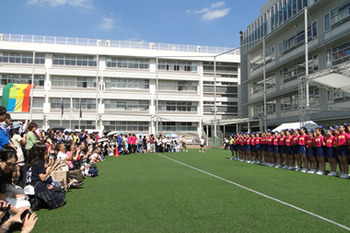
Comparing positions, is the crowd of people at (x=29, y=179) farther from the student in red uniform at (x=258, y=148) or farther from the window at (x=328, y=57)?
the window at (x=328, y=57)

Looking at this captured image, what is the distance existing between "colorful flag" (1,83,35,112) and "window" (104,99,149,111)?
24714mm

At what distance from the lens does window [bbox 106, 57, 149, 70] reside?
4944 centimetres

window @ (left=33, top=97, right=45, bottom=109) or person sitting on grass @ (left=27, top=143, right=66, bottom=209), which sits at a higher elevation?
window @ (left=33, top=97, right=45, bottom=109)

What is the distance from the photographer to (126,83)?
5012 centimetres

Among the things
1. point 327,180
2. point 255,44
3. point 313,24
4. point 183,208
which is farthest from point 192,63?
point 183,208

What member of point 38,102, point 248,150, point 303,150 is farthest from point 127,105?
point 303,150

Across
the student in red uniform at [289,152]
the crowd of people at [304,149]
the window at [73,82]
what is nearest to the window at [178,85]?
the window at [73,82]

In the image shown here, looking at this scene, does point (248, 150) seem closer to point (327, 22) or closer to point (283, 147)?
point (283, 147)

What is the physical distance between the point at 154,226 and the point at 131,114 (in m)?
44.5

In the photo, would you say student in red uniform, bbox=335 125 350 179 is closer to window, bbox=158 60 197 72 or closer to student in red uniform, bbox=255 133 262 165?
student in red uniform, bbox=255 133 262 165

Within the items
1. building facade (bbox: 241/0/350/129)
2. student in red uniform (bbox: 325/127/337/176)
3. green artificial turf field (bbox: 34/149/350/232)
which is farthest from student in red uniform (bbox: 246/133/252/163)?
green artificial turf field (bbox: 34/149/350/232)

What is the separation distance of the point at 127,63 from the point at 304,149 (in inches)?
1584

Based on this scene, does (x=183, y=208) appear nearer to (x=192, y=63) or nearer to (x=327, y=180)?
(x=327, y=180)

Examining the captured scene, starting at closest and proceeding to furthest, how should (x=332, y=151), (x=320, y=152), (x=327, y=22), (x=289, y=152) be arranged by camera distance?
(x=332, y=151)
(x=320, y=152)
(x=289, y=152)
(x=327, y=22)
